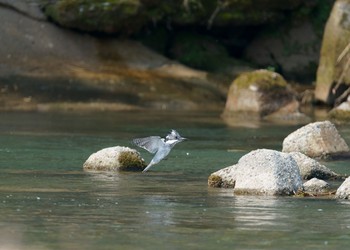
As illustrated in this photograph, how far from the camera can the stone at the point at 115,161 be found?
61.6ft

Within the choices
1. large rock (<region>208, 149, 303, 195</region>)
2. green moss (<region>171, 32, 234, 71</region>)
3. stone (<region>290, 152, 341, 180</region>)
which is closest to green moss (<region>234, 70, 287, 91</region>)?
green moss (<region>171, 32, 234, 71</region>)

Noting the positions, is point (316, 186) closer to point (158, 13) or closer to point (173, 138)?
point (173, 138)

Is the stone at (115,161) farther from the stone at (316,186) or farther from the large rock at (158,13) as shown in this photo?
the large rock at (158,13)

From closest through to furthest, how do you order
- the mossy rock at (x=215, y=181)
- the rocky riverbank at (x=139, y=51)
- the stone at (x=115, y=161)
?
the mossy rock at (x=215, y=181)
the stone at (x=115, y=161)
the rocky riverbank at (x=139, y=51)

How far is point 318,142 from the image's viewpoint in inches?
837

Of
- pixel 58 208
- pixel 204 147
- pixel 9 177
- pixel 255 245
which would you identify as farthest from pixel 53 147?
pixel 255 245

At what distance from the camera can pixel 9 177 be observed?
17.7 metres

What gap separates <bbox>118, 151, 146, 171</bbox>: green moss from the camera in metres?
18.8

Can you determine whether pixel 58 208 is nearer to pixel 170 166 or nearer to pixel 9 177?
pixel 9 177

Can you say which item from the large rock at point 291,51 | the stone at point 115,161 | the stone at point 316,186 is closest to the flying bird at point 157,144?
the stone at point 316,186

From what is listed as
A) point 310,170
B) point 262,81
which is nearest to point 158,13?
point 262,81

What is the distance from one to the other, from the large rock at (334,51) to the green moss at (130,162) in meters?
14.4

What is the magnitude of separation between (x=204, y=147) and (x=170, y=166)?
3.31 meters

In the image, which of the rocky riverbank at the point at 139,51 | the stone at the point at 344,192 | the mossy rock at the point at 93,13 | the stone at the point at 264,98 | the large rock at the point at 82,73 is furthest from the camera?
the mossy rock at the point at 93,13
